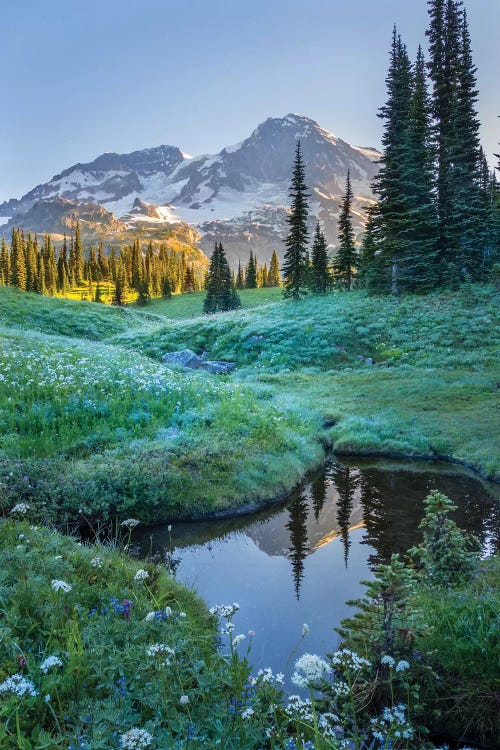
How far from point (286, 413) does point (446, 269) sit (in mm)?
25225

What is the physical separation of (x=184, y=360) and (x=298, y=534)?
65.2 ft

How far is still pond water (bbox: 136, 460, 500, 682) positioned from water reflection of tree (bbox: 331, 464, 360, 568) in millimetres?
23

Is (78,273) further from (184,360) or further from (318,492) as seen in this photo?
(318,492)

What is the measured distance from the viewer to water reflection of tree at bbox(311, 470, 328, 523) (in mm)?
10509

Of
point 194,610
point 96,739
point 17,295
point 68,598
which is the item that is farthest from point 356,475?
point 17,295

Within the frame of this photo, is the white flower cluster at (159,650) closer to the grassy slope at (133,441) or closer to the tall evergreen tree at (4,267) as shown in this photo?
the grassy slope at (133,441)

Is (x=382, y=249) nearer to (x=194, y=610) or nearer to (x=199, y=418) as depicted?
(x=199, y=418)

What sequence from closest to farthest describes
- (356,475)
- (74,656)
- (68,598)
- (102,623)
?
(74,656) → (102,623) → (68,598) → (356,475)

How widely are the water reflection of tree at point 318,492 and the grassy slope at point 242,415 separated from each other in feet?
1.56

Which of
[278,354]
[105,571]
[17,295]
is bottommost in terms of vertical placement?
[105,571]

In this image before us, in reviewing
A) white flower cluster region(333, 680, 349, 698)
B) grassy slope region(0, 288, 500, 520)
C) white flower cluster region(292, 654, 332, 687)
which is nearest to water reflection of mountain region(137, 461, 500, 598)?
grassy slope region(0, 288, 500, 520)

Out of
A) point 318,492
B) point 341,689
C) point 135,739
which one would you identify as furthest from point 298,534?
point 135,739

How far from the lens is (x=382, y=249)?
3759 centimetres

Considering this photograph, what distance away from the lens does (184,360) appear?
28.0 metres
